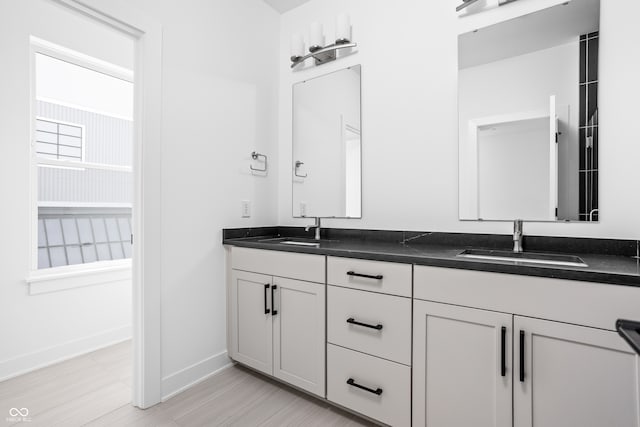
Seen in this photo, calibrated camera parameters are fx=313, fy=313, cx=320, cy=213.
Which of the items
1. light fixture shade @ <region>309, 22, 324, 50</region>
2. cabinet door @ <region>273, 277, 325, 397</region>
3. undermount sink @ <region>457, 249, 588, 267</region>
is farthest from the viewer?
light fixture shade @ <region>309, 22, 324, 50</region>

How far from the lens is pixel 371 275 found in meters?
1.44

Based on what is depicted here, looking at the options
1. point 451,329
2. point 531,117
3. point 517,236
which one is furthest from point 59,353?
point 531,117

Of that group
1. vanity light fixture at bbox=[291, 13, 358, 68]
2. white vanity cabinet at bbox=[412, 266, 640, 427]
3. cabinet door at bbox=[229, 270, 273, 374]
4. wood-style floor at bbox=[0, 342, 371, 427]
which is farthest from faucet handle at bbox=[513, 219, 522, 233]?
vanity light fixture at bbox=[291, 13, 358, 68]

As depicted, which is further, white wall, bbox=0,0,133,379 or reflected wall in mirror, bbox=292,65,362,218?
reflected wall in mirror, bbox=292,65,362,218

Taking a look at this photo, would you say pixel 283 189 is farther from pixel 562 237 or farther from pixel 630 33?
pixel 630 33

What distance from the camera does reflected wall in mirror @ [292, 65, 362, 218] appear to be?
6.98ft

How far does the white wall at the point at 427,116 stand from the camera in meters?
1.37

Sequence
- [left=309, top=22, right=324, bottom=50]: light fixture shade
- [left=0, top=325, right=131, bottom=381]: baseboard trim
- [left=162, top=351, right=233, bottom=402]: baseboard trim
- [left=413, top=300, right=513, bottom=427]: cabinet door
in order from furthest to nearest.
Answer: [left=309, top=22, right=324, bottom=50]: light fixture shade, [left=0, top=325, right=131, bottom=381]: baseboard trim, [left=162, top=351, right=233, bottom=402]: baseboard trim, [left=413, top=300, right=513, bottom=427]: cabinet door

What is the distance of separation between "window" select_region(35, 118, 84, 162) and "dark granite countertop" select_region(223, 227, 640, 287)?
58.0 inches

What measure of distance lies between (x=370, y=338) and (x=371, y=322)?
0.25ft

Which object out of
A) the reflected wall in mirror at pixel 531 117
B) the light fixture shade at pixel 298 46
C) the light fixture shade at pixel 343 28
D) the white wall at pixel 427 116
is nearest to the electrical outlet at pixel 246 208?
the white wall at pixel 427 116

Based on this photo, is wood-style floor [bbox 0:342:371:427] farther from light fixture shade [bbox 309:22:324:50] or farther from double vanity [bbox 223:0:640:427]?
light fixture shade [bbox 309:22:324:50]

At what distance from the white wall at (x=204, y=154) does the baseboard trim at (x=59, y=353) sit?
1083mm

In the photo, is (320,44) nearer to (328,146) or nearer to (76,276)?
Result: (328,146)
